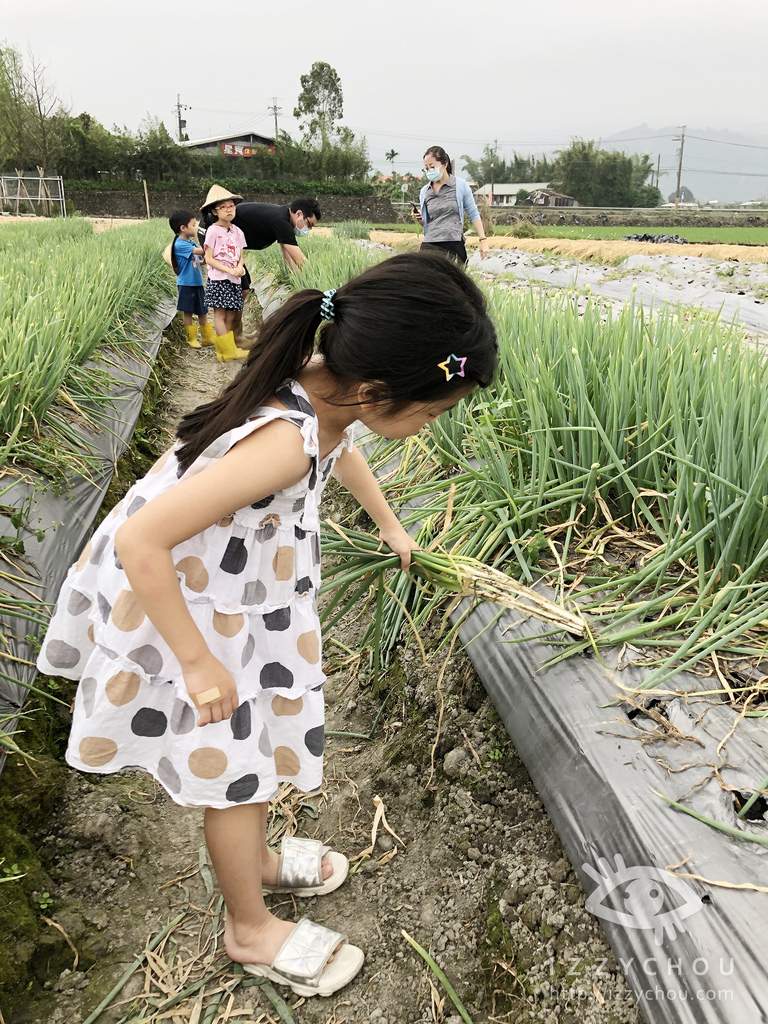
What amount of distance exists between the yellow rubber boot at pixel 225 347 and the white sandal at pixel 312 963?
427 cm

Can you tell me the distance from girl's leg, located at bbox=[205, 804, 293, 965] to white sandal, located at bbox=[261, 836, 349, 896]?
0.32ft

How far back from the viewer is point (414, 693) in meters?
1.47

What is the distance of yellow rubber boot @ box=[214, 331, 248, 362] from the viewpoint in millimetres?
4781

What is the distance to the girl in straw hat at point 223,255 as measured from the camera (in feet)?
14.0

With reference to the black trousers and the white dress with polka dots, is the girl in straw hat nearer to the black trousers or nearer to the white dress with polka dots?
the black trousers

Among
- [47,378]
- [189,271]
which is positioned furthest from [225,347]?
[47,378]

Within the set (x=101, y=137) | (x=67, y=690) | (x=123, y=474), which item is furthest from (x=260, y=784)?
(x=101, y=137)

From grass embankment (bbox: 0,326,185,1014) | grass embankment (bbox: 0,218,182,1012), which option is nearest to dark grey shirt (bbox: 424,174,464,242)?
grass embankment (bbox: 0,218,182,1012)

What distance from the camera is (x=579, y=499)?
142 centimetres

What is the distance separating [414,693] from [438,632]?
141 millimetres

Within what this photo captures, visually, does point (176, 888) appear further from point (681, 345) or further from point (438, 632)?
point (681, 345)

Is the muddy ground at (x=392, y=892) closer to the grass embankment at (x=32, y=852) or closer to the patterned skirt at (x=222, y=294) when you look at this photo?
the grass embankment at (x=32, y=852)

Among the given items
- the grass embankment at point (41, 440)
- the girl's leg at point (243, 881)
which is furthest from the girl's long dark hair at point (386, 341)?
the grass embankment at point (41, 440)

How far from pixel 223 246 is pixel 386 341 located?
389 cm
